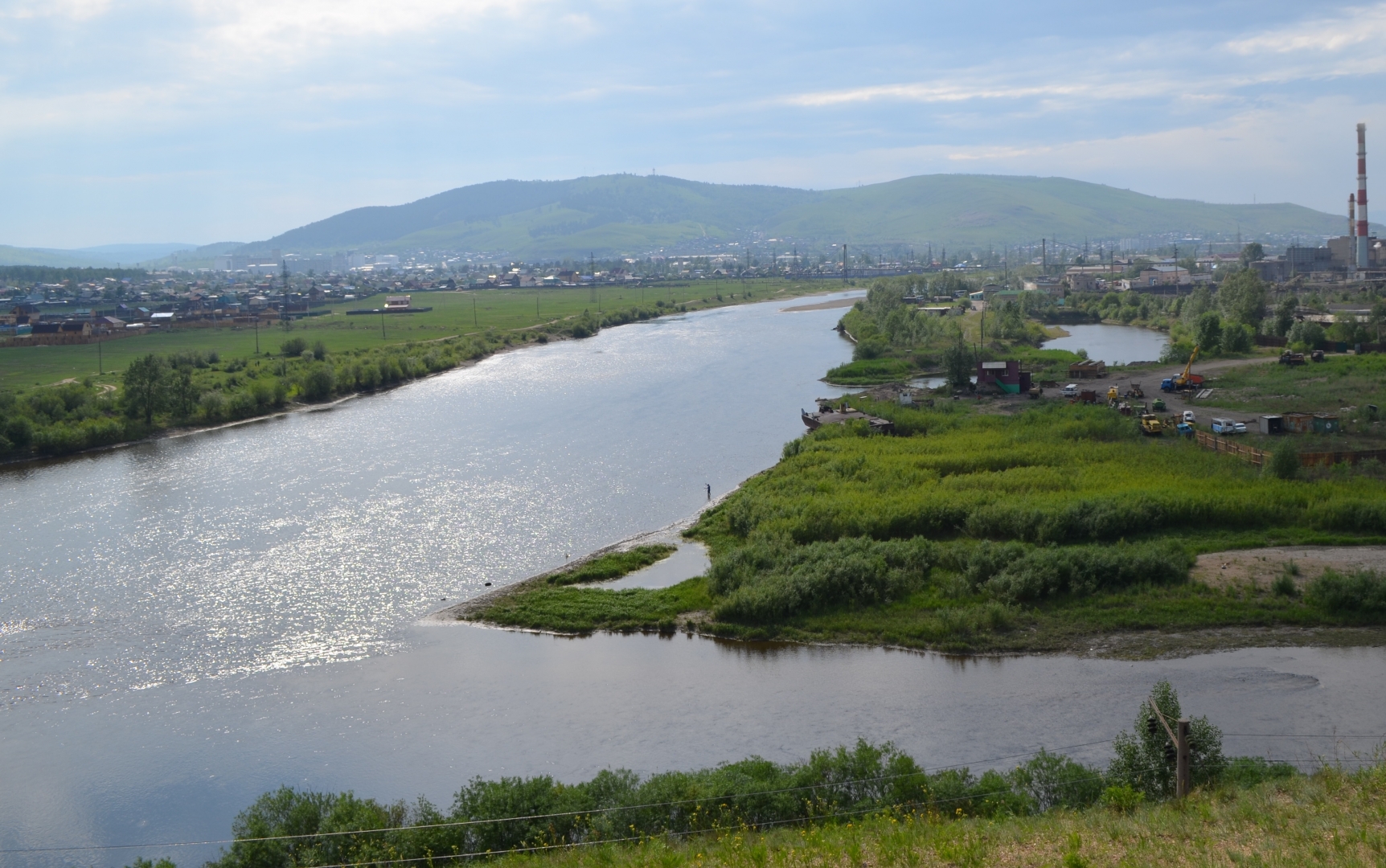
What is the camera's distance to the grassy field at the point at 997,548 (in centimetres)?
949

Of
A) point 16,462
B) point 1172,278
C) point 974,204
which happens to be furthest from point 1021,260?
point 16,462

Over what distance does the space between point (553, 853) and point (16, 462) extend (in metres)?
16.8

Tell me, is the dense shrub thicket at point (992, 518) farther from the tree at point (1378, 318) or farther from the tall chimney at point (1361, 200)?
the tall chimney at point (1361, 200)

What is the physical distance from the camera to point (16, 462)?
734 inches

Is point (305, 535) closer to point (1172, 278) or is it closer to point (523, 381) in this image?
point (523, 381)

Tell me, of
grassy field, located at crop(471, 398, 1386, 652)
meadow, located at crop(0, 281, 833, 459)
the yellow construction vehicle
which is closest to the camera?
grassy field, located at crop(471, 398, 1386, 652)

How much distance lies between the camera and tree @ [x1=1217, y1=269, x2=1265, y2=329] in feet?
108

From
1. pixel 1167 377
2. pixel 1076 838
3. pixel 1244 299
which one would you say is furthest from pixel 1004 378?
pixel 1076 838

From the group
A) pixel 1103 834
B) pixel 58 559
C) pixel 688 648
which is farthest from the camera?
pixel 58 559

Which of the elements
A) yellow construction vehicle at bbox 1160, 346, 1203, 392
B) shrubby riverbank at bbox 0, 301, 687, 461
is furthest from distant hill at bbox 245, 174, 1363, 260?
yellow construction vehicle at bbox 1160, 346, 1203, 392

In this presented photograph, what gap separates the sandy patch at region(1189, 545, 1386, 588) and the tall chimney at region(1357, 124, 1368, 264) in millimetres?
45264

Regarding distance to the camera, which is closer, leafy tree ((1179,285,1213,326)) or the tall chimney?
leafy tree ((1179,285,1213,326))

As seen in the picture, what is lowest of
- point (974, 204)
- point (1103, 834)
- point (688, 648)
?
point (688, 648)

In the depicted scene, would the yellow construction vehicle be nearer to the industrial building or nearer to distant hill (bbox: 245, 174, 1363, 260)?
the industrial building
